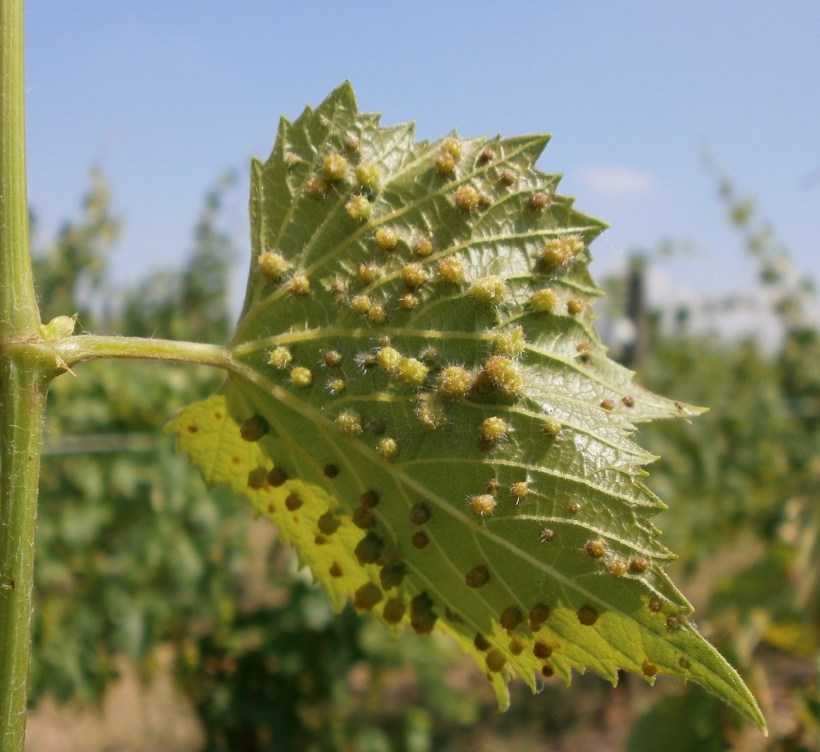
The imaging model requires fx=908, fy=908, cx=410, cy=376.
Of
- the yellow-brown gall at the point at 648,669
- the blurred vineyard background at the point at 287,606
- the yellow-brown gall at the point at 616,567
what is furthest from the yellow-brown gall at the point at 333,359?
the blurred vineyard background at the point at 287,606

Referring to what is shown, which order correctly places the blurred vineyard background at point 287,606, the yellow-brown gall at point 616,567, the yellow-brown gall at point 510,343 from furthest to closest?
the blurred vineyard background at point 287,606 < the yellow-brown gall at point 510,343 < the yellow-brown gall at point 616,567

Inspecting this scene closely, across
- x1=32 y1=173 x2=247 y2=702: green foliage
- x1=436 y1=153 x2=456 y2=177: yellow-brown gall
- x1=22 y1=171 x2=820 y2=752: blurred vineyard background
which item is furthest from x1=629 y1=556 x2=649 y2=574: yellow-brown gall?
x1=32 y1=173 x2=247 y2=702: green foliage

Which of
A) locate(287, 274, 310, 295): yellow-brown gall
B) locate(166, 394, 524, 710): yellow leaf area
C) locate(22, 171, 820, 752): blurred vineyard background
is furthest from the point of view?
locate(22, 171, 820, 752): blurred vineyard background

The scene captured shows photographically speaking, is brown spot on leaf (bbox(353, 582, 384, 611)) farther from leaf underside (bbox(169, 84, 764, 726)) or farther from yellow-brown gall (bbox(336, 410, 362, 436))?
yellow-brown gall (bbox(336, 410, 362, 436))

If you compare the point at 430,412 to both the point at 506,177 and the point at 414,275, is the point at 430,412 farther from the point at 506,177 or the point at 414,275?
the point at 506,177

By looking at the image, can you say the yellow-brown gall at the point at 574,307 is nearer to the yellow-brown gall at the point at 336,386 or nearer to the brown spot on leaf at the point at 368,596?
the yellow-brown gall at the point at 336,386

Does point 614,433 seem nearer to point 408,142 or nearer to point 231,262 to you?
point 408,142

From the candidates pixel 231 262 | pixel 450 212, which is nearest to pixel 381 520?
pixel 450 212
